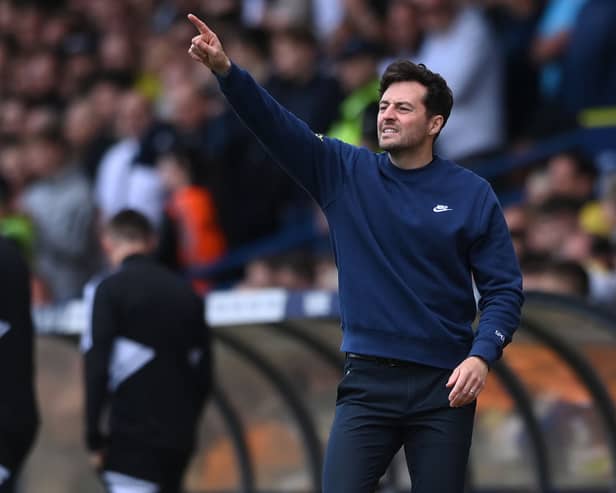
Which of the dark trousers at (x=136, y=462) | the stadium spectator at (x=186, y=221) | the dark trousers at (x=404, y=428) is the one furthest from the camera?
the stadium spectator at (x=186, y=221)

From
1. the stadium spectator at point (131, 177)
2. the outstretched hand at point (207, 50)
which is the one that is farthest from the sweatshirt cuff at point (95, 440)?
the stadium spectator at point (131, 177)

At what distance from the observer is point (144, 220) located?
789 centimetres

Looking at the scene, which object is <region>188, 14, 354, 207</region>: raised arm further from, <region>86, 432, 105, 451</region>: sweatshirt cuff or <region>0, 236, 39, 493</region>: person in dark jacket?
<region>86, 432, 105, 451</region>: sweatshirt cuff

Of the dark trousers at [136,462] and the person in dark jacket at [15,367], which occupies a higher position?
the person in dark jacket at [15,367]

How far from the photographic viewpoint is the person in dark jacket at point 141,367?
7496 millimetres

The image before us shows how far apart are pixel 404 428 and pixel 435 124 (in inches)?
40.3

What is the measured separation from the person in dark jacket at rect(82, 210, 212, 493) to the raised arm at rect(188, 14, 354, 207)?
221 cm

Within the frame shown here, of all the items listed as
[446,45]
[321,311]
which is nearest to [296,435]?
[321,311]

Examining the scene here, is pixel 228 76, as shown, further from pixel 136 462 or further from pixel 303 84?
pixel 303 84

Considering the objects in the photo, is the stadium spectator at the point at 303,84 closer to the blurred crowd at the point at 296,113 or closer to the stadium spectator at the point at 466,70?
the blurred crowd at the point at 296,113

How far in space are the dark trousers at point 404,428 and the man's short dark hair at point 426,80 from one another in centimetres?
87

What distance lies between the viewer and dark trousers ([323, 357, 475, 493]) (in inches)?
207

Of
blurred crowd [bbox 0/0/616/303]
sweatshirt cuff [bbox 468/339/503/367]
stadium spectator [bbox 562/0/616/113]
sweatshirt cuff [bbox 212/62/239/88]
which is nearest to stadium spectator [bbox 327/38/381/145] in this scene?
blurred crowd [bbox 0/0/616/303]

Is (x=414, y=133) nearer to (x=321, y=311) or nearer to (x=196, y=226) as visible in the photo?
(x=321, y=311)
